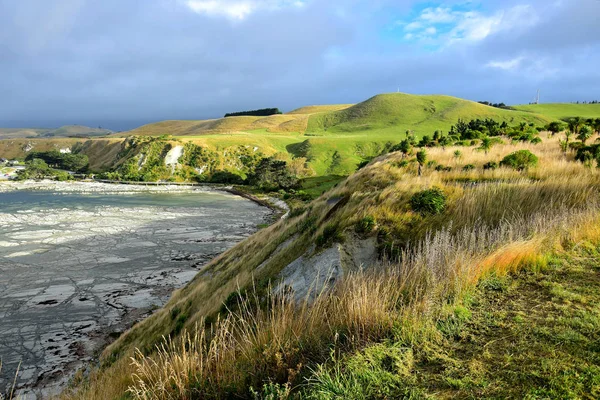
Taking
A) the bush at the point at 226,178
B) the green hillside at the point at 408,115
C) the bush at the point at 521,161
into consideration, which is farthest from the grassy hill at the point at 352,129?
the bush at the point at 521,161

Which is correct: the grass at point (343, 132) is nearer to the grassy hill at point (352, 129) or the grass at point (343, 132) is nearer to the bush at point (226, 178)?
the grassy hill at point (352, 129)

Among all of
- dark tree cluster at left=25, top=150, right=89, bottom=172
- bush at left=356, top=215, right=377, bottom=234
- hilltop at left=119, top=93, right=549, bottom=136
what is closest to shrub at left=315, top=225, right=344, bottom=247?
bush at left=356, top=215, right=377, bottom=234

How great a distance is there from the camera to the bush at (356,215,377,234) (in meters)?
9.51

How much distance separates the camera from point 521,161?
14961 mm

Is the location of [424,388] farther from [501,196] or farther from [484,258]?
[501,196]

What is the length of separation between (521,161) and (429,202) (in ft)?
27.8

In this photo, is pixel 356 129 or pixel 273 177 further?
pixel 356 129

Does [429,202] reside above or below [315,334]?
above

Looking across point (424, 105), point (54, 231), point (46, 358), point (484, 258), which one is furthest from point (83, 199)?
point (424, 105)

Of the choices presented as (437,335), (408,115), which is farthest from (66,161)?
(437,335)

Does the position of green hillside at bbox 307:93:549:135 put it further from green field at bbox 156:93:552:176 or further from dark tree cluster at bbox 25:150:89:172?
dark tree cluster at bbox 25:150:89:172

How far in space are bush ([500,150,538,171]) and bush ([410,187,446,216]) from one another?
692 cm

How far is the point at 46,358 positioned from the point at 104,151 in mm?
151182

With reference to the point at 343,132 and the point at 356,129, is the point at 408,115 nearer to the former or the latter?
the point at 356,129
